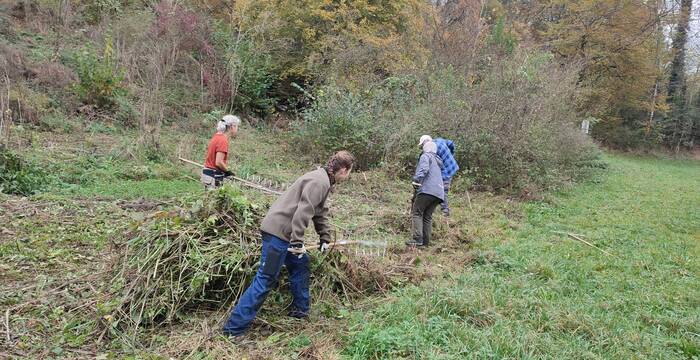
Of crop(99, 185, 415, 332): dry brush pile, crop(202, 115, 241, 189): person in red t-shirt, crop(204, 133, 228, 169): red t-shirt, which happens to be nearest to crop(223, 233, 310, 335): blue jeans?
crop(99, 185, 415, 332): dry brush pile

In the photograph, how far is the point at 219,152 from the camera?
713 cm

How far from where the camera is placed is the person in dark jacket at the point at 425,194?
6.88 m

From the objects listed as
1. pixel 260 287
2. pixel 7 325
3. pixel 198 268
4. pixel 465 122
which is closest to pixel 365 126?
pixel 465 122

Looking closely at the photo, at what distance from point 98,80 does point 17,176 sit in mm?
7069

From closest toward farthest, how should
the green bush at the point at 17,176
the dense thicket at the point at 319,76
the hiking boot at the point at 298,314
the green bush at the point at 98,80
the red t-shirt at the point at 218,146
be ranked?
the hiking boot at the point at 298,314 → the red t-shirt at the point at 218,146 → the green bush at the point at 17,176 → the dense thicket at the point at 319,76 → the green bush at the point at 98,80

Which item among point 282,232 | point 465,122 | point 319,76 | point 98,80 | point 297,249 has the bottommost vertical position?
point 297,249

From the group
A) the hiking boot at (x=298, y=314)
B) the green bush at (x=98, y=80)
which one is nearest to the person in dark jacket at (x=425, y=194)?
the hiking boot at (x=298, y=314)

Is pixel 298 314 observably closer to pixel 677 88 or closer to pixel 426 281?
pixel 426 281

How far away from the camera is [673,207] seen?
1184cm

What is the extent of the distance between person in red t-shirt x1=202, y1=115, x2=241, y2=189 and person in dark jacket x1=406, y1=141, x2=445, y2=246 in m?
2.66

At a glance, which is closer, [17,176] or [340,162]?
[340,162]

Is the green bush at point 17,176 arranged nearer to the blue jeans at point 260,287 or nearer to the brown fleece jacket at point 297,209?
the blue jeans at point 260,287

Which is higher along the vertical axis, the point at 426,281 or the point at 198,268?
the point at 198,268

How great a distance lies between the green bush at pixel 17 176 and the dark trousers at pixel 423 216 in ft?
18.7
